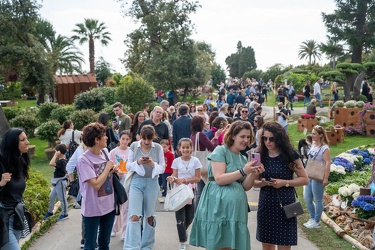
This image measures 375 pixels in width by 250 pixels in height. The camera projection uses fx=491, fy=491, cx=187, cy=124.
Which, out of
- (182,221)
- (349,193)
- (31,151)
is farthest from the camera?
(31,151)

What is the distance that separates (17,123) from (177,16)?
1494 centimetres

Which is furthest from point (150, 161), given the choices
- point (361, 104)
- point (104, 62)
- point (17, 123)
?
point (104, 62)

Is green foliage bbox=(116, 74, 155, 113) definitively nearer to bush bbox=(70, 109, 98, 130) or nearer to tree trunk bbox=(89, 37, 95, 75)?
bush bbox=(70, 109, 98, 130)

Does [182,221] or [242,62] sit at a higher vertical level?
[242,62]

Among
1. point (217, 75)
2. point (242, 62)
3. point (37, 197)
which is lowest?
point (37, 197)

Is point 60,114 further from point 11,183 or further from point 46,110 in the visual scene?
point 11,183

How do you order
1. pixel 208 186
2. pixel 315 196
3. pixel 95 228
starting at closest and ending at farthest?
pixel 208 186 → pixel 95 228 → pixel 315 196

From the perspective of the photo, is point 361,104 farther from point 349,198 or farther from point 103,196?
point 103,196

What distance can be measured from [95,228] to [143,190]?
1147 mm

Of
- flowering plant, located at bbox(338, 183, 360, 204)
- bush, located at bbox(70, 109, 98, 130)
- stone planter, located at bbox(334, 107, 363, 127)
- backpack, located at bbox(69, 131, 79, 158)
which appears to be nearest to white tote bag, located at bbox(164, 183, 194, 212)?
flowering plant, located at bbox(338, 183, 360, 204)

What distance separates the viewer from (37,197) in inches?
342

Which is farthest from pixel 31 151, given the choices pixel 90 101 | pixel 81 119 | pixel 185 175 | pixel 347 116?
pixel 347 116

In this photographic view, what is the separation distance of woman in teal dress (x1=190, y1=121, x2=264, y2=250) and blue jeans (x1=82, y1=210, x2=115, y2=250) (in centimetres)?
118

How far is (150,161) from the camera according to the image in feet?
21.0
